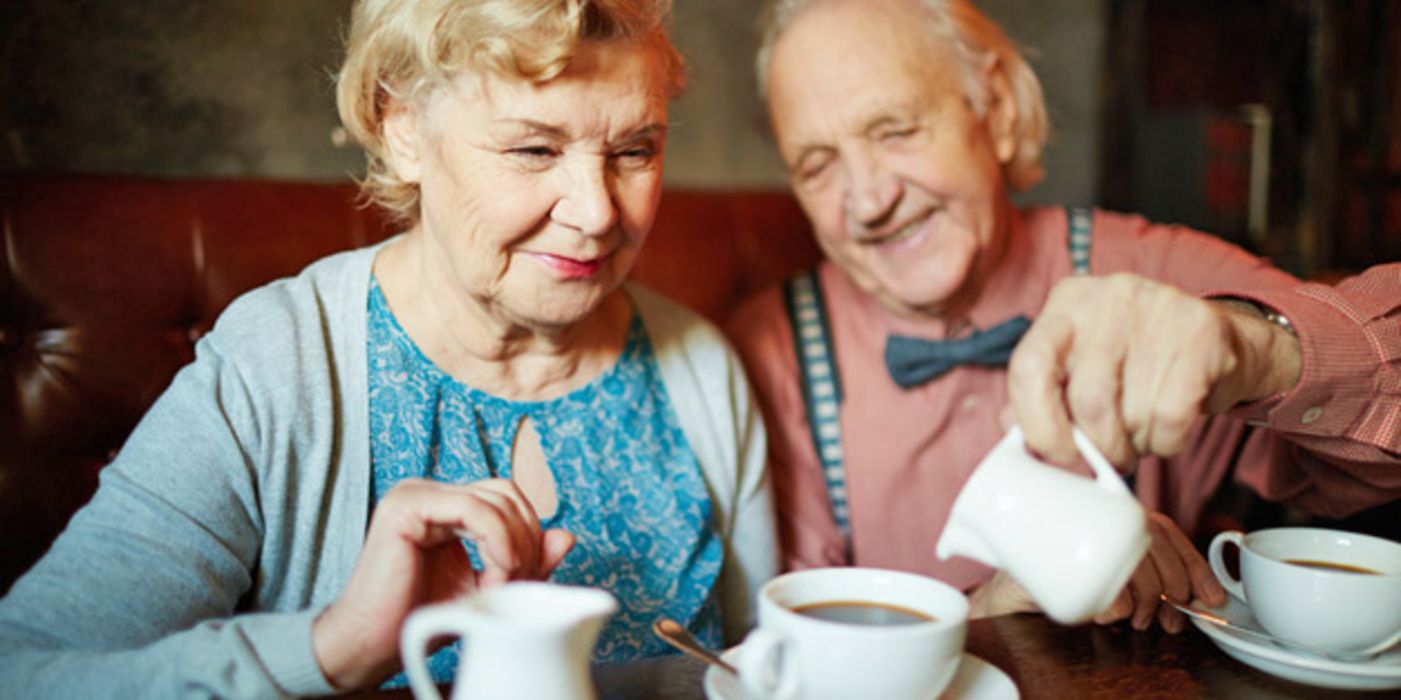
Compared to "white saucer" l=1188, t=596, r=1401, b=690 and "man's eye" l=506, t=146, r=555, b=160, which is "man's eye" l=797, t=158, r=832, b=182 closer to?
"man's eye" l=506, t=146, r=555, b=160

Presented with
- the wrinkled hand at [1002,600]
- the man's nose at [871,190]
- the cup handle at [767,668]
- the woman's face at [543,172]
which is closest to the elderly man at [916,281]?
the man's nose at [871,190]

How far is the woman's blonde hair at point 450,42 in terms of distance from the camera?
1.07 meters

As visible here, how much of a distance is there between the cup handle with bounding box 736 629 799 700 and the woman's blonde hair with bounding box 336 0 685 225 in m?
0.63

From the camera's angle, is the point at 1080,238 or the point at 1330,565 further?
the point at 1080,238

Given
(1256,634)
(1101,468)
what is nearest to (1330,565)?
(1256,634)

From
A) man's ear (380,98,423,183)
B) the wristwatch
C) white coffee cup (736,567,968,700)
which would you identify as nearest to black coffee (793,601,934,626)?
white coffee cup (736,567,968,700)

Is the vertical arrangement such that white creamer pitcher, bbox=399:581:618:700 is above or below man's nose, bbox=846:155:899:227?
below

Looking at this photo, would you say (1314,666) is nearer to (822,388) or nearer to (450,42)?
(822,388)

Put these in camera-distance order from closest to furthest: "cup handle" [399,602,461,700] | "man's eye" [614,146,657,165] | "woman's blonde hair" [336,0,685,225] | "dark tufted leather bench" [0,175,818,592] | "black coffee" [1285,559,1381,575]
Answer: "cup handle" [399,602,461,700], "black coffee" [1285,559,1381,575], "woman's blonde hair" [336,0,685,225], "man's eye" [614,146,657,165], "dark tufted leather bench" [0,175,818,592]

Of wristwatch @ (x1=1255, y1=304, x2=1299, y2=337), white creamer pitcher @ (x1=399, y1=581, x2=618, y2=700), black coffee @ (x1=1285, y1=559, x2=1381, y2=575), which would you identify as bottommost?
black coffee @ (x1=1285, y1=559, x2=1381, y2=575)

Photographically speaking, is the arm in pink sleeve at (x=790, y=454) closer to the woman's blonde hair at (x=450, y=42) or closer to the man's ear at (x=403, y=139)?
the woman's blonde hair at (x=450, y=42)

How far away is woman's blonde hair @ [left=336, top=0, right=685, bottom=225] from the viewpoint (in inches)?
42.2

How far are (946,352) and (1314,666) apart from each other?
2.60 ft

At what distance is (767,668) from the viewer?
731mm
